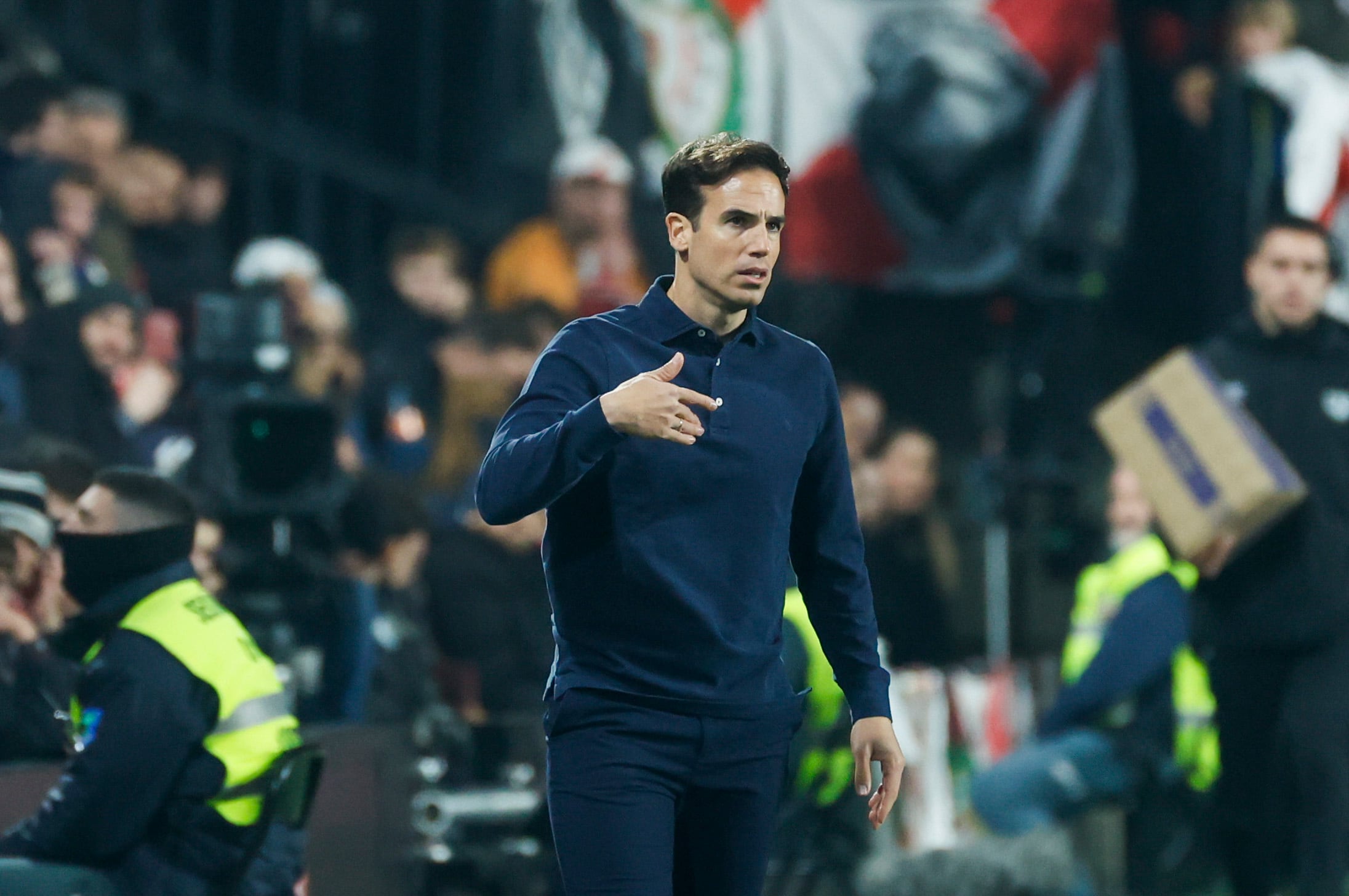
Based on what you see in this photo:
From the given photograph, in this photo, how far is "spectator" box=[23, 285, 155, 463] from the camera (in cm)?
754

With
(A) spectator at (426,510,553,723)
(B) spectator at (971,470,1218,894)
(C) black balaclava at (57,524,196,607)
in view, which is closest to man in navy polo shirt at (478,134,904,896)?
(C) black balaclava at (57,524,196,607)

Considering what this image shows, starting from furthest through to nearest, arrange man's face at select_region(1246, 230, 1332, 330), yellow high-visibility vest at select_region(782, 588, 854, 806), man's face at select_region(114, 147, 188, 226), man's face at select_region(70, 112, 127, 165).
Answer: man's face at select_region(114, 147, 188, 226) → man's face at select_region(70, 112, 127, 165) → yellow high-visibility vest at select_region(782, 588, 854, 806) → man's face at select_region(1246, 230, 1332, 330)

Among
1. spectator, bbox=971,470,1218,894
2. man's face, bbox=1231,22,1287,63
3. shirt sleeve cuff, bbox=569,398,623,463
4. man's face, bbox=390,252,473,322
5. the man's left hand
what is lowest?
spectator, bbox=971,470,1218,894

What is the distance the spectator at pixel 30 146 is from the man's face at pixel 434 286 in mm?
1814

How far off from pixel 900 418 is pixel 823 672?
4752 mm

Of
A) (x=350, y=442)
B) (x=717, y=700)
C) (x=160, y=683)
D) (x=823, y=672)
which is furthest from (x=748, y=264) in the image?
(x=350, y=442)

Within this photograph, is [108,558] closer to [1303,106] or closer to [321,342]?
[321,342]

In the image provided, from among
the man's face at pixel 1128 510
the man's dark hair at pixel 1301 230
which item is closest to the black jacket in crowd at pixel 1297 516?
the man's dark hair at pixel 1301 230

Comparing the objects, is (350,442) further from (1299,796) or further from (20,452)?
(1299,796)

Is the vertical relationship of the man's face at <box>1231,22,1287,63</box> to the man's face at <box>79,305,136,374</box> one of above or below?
above

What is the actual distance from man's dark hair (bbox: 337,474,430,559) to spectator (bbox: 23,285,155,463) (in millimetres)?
963

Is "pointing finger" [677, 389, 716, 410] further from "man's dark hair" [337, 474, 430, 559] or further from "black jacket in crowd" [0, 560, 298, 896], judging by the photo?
"man's dark hair" [337, 474, 430, 559]

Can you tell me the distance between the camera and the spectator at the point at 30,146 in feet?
25.9

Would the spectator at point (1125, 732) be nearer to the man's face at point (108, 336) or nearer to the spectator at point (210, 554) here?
the spectator at point (210, 554)
